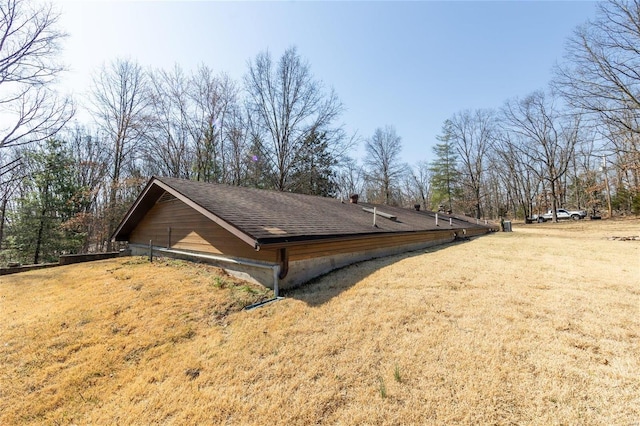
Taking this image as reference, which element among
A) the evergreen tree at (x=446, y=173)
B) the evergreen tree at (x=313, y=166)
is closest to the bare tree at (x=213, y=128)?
the evergreen tree at (x=313, y=166)

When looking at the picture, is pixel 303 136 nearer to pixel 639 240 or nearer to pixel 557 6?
pixel 557 6

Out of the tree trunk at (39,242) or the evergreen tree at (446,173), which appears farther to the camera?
the evergreen tree at (446,173)

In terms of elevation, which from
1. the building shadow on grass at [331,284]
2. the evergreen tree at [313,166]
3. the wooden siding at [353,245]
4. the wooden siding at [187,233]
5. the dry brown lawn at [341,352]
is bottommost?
the dry brown lawn at [341,352]

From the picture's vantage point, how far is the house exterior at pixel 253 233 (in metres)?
5.95

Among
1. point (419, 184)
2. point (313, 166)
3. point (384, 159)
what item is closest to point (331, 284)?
point (313, 166)

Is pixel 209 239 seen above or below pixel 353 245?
above

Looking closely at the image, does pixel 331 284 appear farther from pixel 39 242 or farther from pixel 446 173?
pixel 446 173

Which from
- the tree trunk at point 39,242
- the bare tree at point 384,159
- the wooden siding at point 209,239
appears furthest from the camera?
the bare tree at point 384,159

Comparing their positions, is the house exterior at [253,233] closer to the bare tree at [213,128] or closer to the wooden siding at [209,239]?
the wooden siding at [209,239]

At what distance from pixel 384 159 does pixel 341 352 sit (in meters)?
33.8

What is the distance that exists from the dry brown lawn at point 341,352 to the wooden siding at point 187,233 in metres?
0.90

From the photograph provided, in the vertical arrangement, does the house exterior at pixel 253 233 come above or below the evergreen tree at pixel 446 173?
below

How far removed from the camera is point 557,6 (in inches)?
394

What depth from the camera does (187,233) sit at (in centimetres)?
865
